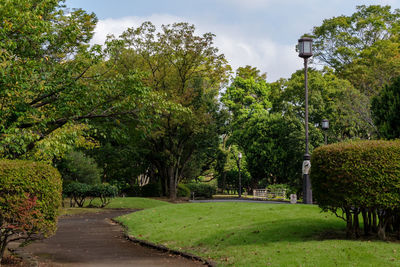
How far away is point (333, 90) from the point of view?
4375 cm

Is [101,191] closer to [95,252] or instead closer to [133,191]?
[133,191]

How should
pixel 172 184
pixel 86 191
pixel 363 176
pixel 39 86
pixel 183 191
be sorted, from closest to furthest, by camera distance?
pixel 363 176, pixel 39 86, pixel 86 191, pixel 172 184, pixel 183 191

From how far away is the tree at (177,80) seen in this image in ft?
130

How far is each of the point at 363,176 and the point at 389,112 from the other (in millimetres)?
4015

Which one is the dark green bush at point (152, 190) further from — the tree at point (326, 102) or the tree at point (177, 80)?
the tree at point (326, 102)

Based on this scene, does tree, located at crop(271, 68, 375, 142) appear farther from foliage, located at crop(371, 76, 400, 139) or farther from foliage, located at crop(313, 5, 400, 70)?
foliage, located at crop(371, 76, 400, 139)

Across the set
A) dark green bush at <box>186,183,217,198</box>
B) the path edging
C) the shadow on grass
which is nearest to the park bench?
dark green bush at <box>186,183,217,198</box>

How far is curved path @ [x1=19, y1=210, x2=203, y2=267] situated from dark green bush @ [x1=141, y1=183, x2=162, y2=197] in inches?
1138

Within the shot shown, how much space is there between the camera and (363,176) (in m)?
10.4

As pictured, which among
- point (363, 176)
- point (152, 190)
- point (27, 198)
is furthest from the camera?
point (152, 190)

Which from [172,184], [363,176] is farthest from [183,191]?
[363,176]

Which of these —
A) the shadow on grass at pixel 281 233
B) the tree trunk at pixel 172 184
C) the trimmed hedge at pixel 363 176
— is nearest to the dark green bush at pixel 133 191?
the tree trunk at pixel 172 184

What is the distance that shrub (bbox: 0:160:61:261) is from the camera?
9155mm

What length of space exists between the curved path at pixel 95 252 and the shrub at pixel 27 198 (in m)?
1.55
